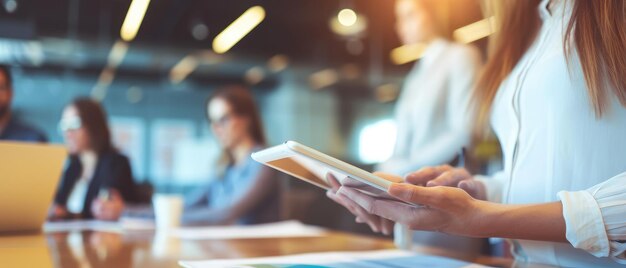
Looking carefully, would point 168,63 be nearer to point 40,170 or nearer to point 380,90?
point 380,90

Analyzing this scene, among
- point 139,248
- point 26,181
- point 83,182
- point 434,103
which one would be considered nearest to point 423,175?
point 139,248

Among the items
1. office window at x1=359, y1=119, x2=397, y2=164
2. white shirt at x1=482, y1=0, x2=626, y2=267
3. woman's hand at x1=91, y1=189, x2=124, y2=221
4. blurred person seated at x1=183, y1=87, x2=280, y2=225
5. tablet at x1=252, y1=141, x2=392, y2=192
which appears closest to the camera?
tablet at x1=252, y1=141, x2=392, y2=192

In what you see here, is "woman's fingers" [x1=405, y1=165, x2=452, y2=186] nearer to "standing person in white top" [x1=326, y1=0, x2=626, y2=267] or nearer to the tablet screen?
"standing person in white top" [x1=326, y1=0, x2=626, y2=267]

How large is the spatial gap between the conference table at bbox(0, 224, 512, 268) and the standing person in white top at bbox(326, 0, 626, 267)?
0.53 ft

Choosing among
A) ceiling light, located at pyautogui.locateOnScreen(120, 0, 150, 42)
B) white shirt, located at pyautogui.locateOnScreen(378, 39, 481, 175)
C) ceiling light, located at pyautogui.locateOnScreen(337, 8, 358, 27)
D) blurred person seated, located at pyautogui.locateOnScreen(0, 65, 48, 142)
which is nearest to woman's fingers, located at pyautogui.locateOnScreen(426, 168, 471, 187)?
white shirt, located at pyautogui.locateOnScreen(378, 39, 481, 175)

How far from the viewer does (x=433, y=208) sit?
753 millimetres

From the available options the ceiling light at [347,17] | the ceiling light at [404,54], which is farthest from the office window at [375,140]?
the ceiling light at [347,17]

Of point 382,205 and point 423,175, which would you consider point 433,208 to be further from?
point 423,175

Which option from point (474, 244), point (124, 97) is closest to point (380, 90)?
point (124, 97)

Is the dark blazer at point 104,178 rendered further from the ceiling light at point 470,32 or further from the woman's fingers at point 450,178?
the ceiling light at point 470,32

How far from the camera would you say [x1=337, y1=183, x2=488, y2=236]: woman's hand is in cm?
72

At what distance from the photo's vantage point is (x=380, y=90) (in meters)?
7.38

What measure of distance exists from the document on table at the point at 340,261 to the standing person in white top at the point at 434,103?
107 centimetres

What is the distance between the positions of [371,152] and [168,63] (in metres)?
2.78
